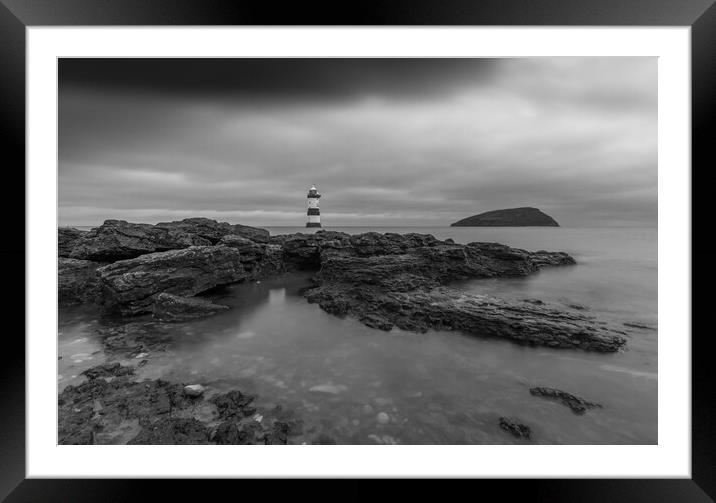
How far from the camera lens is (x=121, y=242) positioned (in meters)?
11.1

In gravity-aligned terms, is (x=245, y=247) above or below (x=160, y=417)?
above

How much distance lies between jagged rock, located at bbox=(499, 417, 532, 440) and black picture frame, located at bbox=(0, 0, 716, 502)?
3.84ft

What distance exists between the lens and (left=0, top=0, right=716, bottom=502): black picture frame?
2.02 meters

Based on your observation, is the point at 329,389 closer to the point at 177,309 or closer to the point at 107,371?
the point at 107,371

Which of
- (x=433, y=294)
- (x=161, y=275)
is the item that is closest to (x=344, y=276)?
(x=433, y=294)

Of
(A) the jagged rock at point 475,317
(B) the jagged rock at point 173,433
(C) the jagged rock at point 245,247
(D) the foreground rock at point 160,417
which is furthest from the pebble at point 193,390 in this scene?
(C) the jagged rock at point 245,247

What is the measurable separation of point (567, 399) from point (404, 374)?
7.85 ft

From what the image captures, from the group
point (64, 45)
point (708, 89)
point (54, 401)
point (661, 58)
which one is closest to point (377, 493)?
point (54, 401)

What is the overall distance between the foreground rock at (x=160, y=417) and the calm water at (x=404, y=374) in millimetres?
332

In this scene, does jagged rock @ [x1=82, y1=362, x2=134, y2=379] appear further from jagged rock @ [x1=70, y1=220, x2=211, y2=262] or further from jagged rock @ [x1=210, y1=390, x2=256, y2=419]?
→ jagged rock @ [x1=70, y1=220, x2=211, y2=262]

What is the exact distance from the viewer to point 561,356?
536 cm

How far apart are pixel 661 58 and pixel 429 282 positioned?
8255 millimetres

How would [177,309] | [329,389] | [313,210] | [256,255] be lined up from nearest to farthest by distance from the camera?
[329,389] < [177,309] < [256,255] < [313,210]

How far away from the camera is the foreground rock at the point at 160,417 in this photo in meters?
3.13
